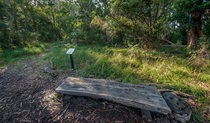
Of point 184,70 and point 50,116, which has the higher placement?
point 184,70

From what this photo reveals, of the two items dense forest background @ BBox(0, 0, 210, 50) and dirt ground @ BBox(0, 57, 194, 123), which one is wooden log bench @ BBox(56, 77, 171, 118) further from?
dense forest background @ BBox(0, 0, 210, 50)

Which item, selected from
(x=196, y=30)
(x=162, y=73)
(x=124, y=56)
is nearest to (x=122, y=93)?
(x=162, y=73)

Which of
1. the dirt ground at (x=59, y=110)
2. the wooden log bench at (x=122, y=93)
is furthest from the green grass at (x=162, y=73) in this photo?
the dirt ground at (x=59, y=110)

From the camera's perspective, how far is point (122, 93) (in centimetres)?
183

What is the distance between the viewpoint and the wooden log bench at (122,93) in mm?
1568

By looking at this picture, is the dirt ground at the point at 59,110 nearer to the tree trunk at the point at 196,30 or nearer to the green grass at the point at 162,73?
the green grass at the point at 162,73

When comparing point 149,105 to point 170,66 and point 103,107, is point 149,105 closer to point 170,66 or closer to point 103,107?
point 103,107

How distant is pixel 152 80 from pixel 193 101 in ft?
2.68

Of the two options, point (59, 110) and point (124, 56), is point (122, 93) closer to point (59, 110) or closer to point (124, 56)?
point (59, 110)

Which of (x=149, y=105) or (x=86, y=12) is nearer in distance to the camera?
(x=149, y=105)

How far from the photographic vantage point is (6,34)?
719 cm

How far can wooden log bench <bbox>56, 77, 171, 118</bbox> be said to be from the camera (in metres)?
1.57

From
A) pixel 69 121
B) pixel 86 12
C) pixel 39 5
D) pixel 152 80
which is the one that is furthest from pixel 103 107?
pixel 39 5

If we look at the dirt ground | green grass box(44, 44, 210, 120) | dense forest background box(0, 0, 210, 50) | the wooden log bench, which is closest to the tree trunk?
dense forest background box(0, 0, 210, 50)
